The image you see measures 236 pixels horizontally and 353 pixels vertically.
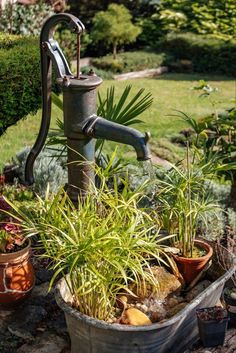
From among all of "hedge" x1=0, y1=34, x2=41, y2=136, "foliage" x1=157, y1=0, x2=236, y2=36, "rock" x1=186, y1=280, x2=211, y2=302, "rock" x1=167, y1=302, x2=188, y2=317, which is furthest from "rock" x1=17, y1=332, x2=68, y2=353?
"foliage" x1=157, y1=0, x2=236, y2=36

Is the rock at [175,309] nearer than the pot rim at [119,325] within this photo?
No

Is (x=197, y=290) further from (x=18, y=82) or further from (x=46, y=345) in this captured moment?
(x=18, y=82)

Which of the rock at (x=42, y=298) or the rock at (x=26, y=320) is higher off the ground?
the rock at (x=26, y=320)

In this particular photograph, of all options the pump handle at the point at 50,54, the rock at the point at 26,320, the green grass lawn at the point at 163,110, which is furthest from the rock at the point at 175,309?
the green grass lawn at the point at 163,110

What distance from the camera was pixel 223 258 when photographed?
378 cm

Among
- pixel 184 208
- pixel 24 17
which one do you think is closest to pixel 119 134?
pixel 184 208

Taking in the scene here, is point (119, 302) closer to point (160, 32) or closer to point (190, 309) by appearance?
point (190, 309)

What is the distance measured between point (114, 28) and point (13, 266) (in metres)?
9.81

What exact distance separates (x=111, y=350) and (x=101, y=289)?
12.2 inches

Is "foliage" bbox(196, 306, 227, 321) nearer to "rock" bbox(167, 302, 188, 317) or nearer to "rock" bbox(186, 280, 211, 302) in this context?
"rock" bbox(167, 302, 188, 317)

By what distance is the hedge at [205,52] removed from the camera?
13.3 meters

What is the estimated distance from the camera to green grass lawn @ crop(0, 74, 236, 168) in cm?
741

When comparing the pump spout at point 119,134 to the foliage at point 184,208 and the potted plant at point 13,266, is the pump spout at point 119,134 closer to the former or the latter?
the foliage at point 184,208

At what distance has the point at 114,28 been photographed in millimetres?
12844
